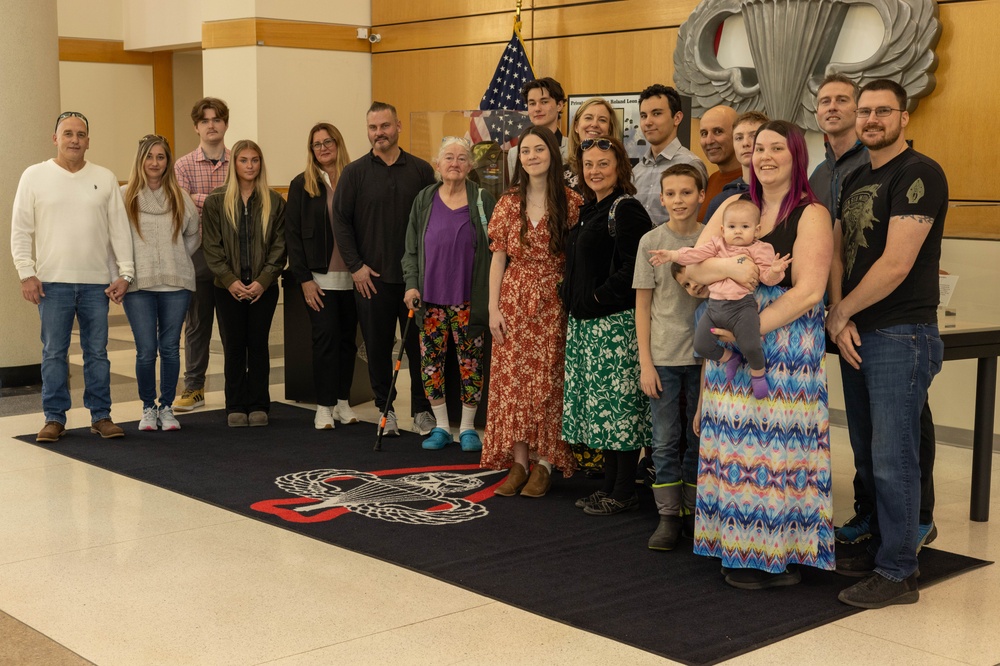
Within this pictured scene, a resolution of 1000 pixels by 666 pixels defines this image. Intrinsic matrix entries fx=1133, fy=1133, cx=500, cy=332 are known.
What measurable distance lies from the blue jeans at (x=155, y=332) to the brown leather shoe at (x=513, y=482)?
2217mm

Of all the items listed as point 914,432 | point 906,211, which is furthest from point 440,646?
point 906,211

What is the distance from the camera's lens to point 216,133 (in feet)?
22.9

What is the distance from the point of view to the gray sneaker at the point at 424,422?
6.40m

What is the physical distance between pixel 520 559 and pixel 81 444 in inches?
118

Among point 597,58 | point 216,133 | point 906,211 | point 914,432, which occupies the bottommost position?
point 914,432

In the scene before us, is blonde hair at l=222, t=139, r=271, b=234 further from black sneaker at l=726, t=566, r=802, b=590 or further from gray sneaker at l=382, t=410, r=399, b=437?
black sneaker at l=726, t=566, r=802, b=590

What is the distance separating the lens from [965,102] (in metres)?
6.33

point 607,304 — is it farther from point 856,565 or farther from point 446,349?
point 446,349

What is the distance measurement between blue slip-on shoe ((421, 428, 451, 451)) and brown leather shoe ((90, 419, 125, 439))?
1697 millimetres

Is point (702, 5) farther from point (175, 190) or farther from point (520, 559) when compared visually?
point (520, 559)

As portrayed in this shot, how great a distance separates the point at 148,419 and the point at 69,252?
1.09 meters

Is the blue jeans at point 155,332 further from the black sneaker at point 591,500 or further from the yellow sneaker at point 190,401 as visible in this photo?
the black sneaker at point 591,500

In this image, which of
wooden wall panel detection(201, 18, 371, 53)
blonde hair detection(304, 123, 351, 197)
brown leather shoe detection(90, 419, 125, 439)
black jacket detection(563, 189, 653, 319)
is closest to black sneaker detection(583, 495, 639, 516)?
black jacket detection(563, 189, 653, 319)

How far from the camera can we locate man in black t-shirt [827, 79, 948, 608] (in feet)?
12.0
